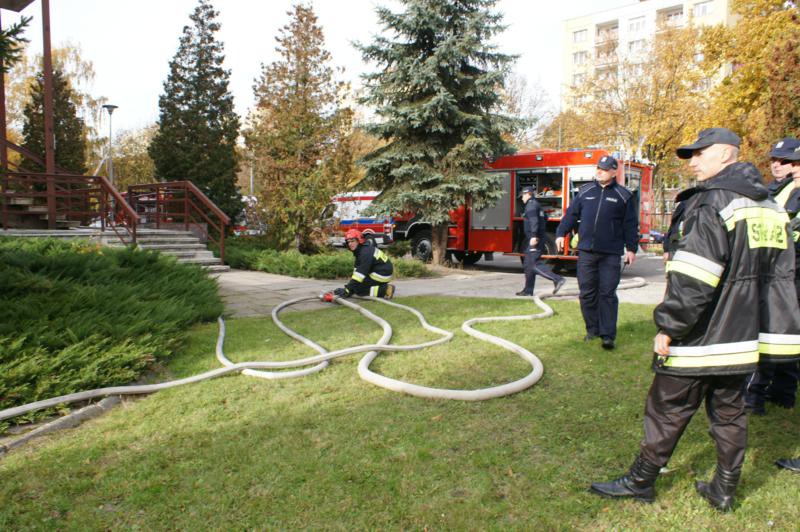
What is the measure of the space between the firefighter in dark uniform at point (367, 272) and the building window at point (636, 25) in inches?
2626

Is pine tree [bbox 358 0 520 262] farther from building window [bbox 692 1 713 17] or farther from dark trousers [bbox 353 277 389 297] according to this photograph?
building window [bbox 692 1 713 17]

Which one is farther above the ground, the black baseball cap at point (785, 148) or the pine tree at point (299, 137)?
the pine tree at point (299, 137)

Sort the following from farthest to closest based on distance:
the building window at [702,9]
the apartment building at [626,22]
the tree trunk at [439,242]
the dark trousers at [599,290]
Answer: the building window at [702,9]
the apartment building at [626,22]
the tree trunk at [439,242]
the dark trousers at [599,290]

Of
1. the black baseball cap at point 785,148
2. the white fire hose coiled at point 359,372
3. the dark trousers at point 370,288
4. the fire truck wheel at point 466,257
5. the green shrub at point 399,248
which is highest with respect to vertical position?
the black baseball cap at point 785,148

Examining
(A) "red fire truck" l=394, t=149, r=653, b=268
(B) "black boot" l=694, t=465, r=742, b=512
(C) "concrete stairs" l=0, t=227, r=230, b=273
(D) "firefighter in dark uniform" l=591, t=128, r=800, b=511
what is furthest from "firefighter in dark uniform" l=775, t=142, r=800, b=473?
(C) "concrete stairs" l=0, t=227, r=230, b=273

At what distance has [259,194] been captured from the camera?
47.1ft

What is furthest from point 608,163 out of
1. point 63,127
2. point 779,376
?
point 63,127

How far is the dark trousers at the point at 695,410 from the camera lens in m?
2.33

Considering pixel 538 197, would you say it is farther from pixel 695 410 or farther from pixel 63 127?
pixel 63 127

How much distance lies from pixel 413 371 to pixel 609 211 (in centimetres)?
253

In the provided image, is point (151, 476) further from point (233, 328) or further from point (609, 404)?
point (233, 328)

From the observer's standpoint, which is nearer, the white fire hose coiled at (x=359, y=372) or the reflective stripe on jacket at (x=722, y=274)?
the reflective stripe on jacket at (x=722, y=274)

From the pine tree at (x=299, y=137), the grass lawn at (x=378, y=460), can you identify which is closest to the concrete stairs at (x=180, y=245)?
the pine tree at (x=299, y=137)

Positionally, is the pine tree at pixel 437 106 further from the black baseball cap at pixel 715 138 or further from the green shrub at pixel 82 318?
the black baseball cap at pixel 715 138
